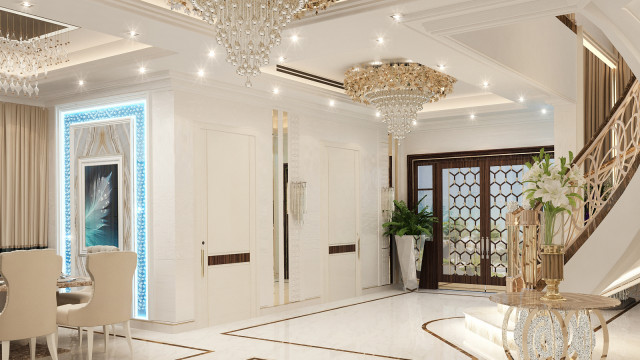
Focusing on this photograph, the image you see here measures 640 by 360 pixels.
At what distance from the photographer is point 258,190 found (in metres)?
8.10

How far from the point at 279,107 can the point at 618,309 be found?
17.5 ft

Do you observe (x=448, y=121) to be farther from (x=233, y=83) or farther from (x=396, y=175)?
(x=233, y=83)

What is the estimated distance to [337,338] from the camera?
6688mm

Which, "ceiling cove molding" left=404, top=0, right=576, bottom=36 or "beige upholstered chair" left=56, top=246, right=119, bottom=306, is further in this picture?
"beige upholstered chair" left=56, top=246, right=119, bottom=306

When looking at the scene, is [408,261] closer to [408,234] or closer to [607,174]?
[408,234]

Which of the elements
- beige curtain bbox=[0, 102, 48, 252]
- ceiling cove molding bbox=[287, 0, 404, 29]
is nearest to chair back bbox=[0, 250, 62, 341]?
beige curtain bbox=[0, 102, 48, 252]

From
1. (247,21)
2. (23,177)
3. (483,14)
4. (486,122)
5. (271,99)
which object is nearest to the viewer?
(247,21)

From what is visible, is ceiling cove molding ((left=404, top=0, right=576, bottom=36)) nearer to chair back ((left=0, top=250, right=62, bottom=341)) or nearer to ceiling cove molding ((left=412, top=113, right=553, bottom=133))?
chair back ((left=0, top=250, right=62, bottom=341))

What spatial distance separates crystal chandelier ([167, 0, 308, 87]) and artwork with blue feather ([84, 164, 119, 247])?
13.2 ft

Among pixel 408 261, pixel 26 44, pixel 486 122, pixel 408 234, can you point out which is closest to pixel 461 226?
pixel 408 234

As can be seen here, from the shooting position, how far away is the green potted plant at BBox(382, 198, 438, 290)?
10.4 metres

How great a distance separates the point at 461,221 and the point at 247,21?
7515 mm

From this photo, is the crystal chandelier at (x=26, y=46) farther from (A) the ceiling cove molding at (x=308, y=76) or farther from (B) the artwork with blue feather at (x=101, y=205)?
(A) the ceiling cove molding at (x=308, y=76)

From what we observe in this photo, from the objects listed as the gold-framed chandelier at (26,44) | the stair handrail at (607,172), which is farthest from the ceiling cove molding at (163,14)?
the stair handrail at (607,172)
